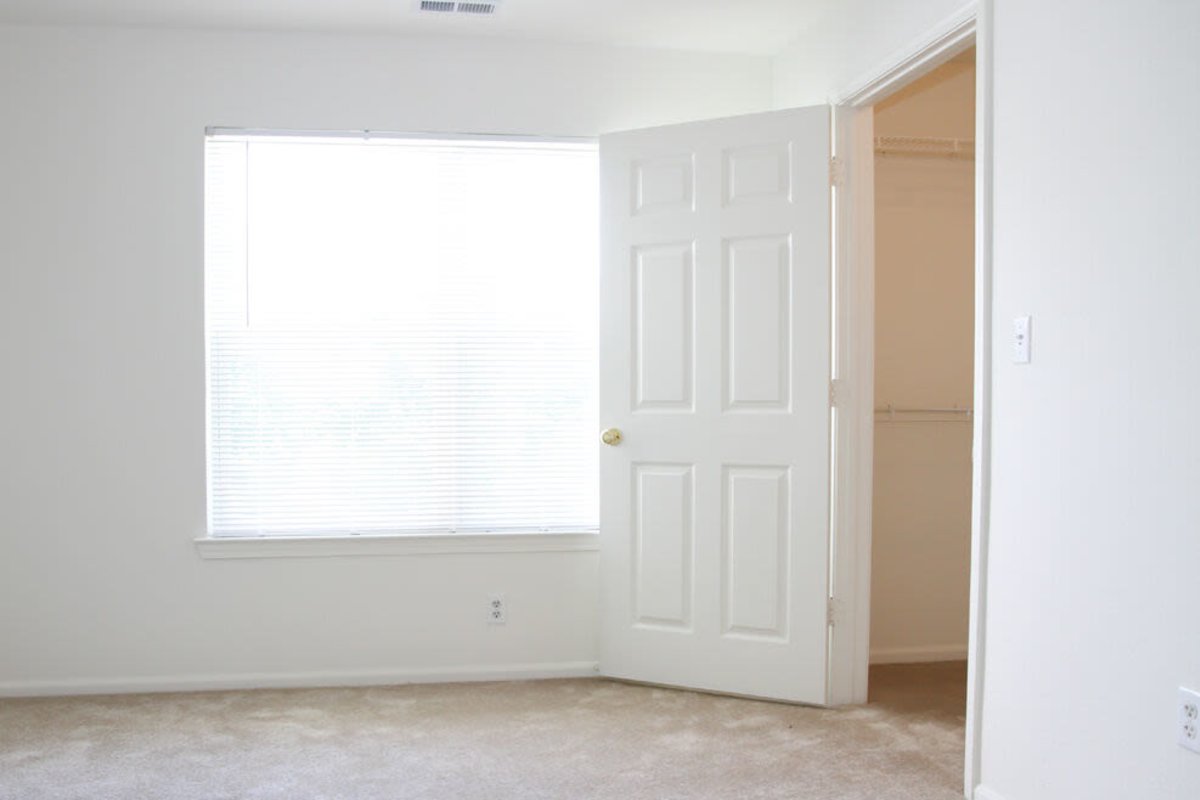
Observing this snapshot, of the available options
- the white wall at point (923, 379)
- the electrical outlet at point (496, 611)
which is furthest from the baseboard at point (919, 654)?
the electrical outlet at point (496, 611)

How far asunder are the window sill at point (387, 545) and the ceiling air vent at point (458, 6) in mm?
1920

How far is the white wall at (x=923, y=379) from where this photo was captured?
4.38m

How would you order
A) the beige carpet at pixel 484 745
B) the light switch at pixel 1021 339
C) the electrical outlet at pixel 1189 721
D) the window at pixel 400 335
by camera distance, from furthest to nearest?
the window at pixel 400 335 < the beige carpet at pixel 484 745 < the light switch at pixel 1021 339 < the electrical outlet at pixel 1189 721

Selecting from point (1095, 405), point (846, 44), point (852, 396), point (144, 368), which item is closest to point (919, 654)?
point (852, 396)

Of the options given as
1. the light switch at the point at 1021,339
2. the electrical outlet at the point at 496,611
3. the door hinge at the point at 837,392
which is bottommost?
the electrical outlet at the point at 496,611

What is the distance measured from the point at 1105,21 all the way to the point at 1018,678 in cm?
155

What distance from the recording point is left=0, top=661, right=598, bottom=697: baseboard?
3912mm

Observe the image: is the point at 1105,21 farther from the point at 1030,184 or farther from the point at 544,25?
the point at 544,25

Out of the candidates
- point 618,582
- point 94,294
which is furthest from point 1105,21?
point 94,294

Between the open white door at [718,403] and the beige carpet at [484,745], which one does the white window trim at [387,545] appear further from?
the beige carpet at [484,745]

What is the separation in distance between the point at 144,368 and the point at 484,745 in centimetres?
189

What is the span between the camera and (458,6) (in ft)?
12.2

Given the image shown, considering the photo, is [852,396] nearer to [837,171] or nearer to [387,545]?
[837,171]

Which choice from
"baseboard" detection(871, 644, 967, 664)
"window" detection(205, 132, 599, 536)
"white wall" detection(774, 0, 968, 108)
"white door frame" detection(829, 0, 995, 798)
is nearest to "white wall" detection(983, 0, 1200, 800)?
"white wall" detection(774, 0, 968, 108)
